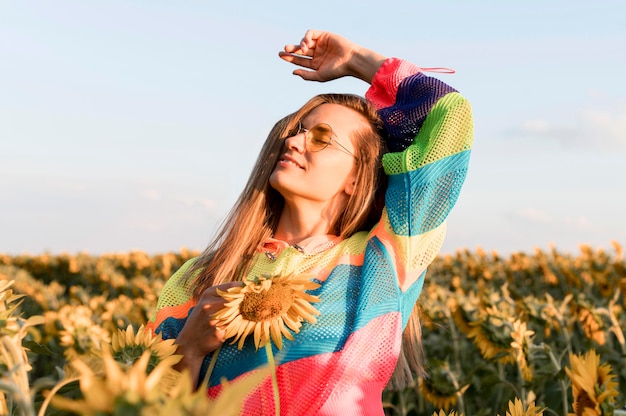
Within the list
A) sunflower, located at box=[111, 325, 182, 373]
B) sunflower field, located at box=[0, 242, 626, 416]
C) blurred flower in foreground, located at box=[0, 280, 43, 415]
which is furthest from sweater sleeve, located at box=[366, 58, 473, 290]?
blurred flower in foreground, located at box=[0, 280, 43, 415]

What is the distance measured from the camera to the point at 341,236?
2.36 metres

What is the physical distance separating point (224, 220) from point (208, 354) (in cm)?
73

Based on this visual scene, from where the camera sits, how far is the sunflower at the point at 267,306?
158 cm

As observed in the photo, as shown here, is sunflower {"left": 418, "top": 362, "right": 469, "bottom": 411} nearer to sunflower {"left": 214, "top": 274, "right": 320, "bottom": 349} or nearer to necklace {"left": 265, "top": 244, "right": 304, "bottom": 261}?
necklace {"left": 265, "top": 244, "right": 304, "bottom": 261}

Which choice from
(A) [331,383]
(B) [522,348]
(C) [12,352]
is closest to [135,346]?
(C) [12,352]

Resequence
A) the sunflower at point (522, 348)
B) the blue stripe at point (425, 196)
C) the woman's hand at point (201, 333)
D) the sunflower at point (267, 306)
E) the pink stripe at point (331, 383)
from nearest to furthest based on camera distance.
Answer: the sunflower at point (267, 306), the woman's hand at point (201, 333), the pink stripe at point (331, 383), the blue stripe at point (425, 196), the sunflower at point (522, 348)

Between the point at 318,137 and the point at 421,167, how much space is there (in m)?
0.34

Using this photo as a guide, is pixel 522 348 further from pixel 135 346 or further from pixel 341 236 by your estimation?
pixel 135 346

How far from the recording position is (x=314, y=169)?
2.31 metres

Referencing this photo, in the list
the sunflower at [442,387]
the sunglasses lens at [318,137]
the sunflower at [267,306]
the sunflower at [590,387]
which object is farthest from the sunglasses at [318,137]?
the sunflower at [442,387]

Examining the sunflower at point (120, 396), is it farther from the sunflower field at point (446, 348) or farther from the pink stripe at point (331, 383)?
the pink stripe at point (331, 383)

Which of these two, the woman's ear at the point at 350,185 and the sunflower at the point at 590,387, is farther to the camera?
the woman's ear at the point at 350,185

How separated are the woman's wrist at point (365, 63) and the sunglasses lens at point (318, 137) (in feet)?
1.45

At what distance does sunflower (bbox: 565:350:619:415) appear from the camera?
1646 mm
